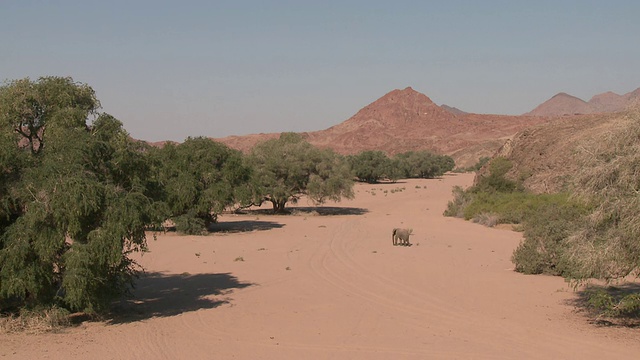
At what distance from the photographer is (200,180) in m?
28.1

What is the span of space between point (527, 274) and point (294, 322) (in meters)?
8.14

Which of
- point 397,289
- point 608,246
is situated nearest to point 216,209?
point 397,289

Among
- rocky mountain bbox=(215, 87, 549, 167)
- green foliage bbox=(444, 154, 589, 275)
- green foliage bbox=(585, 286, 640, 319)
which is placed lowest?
green foliage bbox=(585, 286, 640, 319)

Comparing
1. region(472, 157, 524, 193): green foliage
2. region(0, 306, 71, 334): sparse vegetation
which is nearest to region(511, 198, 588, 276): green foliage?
region(0, 306, 71, 334): sparse vegetation

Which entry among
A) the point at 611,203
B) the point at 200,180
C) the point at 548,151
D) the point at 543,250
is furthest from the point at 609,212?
the point at 548,151

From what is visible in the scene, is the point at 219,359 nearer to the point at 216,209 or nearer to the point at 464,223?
the point at 216,209

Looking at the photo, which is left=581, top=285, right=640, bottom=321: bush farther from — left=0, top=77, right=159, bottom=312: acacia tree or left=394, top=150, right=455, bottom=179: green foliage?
left=394, top=150, right=455, bottom=179: green foliage

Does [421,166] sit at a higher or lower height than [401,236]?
higher

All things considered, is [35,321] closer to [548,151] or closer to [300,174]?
[300,174]

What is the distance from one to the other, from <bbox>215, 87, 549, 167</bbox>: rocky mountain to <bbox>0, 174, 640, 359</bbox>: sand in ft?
326

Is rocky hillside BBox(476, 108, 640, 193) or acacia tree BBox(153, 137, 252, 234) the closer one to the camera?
acacia tree BBox(153, 137, 252, 234)

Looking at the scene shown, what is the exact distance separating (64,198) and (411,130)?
491 feet

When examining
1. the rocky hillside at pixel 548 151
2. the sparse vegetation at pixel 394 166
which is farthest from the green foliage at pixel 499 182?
the sparse vegetation at pixel 394 166

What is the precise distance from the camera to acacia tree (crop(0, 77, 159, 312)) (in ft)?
33.7
